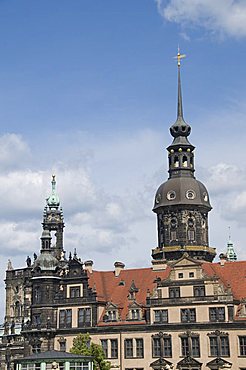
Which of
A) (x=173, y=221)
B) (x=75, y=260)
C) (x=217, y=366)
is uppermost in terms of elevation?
(x=173, y=221)

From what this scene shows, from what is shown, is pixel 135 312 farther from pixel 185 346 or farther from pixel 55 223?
pixel 55 223

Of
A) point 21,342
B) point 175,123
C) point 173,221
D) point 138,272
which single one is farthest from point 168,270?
point 21,342

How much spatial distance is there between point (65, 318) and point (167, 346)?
39.5 feet

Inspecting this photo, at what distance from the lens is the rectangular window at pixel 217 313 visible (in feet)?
239

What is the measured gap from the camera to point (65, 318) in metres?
81.2

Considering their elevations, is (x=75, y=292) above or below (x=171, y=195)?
below

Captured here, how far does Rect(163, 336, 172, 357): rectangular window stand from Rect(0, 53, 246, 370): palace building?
94mm

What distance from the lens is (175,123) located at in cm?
9481

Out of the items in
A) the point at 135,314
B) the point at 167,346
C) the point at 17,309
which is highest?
the point at 17,309

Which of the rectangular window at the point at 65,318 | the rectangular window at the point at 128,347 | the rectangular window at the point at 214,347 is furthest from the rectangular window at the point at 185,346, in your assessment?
the rectangular window at the point at 65,318

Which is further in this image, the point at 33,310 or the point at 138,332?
the point at 33,310

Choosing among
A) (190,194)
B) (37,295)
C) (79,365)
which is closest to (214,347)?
(79,365)

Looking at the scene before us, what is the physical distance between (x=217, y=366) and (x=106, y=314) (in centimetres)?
1290

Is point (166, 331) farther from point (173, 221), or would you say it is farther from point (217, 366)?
point (173, 221)
